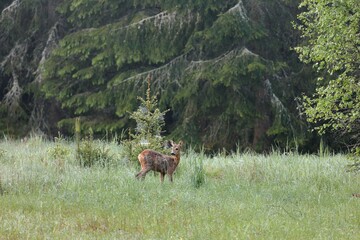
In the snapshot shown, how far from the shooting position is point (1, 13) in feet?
91.8

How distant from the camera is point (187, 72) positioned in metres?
22.5

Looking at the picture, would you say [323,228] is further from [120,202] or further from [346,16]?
[346,16]

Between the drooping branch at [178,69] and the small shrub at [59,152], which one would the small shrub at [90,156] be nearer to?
the small shrub at [59,152]

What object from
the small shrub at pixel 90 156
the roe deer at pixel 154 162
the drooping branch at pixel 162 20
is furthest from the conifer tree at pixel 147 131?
the drooping branch at pixel 162 20

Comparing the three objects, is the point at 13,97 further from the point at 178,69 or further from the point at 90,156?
the point at 90,156

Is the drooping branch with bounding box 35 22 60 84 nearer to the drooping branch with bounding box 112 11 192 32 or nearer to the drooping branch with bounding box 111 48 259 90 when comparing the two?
the drooping branch with bounding box 111 48 259 90

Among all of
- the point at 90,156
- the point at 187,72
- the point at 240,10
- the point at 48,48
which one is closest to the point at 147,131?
the point at 90,156

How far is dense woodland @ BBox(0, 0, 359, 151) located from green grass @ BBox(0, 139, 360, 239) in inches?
294

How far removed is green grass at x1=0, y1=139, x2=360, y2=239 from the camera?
795cm

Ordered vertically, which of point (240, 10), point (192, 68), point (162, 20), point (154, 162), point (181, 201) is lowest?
point (181, 201)

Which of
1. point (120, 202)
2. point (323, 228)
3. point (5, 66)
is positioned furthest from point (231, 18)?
point (323, 228)

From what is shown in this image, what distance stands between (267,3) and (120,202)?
616 inches

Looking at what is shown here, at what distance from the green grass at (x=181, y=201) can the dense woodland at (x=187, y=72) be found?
747cm

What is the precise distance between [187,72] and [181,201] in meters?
12.9
